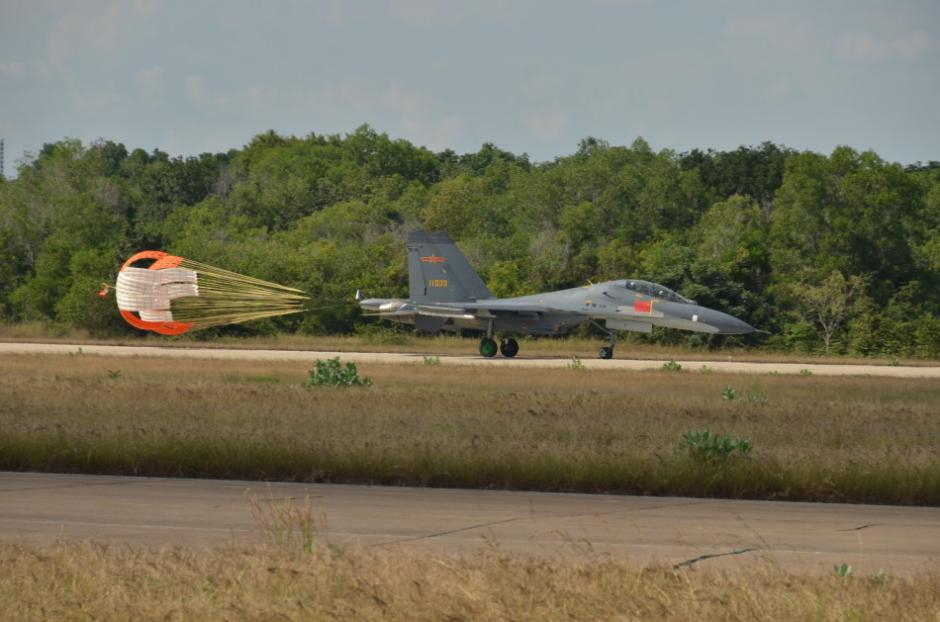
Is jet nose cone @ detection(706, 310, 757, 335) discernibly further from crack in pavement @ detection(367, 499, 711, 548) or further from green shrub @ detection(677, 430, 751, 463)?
crack in pavement @ detection(367, 499, 711, 548)

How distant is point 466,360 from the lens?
3506cm

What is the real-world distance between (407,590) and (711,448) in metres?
6.84

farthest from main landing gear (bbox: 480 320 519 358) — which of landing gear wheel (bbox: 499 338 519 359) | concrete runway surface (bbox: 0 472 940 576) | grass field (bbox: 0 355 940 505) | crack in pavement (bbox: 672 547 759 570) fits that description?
crack in pavement (bbox: 672 547 759 570)

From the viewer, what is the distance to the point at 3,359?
32062mm

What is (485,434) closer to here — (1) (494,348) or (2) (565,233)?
(1) (494,348)

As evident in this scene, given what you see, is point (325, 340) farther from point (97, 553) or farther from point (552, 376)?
point (97, 553)

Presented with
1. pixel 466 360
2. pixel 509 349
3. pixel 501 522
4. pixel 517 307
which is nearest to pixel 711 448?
pixel 501 522

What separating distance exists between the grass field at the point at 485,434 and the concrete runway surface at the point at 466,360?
659 cm

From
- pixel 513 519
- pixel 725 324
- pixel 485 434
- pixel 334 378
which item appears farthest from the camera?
pixel 725 324

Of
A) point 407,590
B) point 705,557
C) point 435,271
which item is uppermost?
point 435,271

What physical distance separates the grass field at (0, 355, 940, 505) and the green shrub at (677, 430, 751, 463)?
0.13m

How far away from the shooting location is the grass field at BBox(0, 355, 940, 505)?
41.2 feet

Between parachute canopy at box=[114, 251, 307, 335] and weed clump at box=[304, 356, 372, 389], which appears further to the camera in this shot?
parachute canopy at box=[114, 251, 307, 335]

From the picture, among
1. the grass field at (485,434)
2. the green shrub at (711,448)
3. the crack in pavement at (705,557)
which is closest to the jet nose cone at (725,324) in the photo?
the grass field at (485,434)
